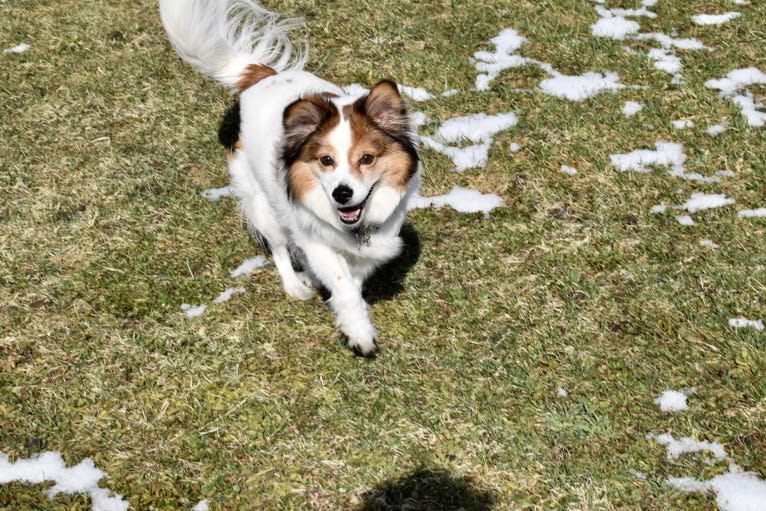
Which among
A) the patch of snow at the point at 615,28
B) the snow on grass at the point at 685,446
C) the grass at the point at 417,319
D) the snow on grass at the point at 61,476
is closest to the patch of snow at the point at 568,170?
the grass at the point at 417,319

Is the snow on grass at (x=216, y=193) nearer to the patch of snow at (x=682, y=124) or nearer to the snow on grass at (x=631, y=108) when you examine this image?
the snow on grass at (x=631, y=108)

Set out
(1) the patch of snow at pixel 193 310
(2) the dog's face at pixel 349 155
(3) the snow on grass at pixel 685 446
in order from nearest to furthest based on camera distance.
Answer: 1. (3) the snow on grass at pixel 685 446
2. (2) the dog's face at pixel 349 155
3. (1) the patch of snow at pixel 193 310

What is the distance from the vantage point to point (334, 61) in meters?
9.43

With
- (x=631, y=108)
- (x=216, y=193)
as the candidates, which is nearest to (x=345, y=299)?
(x=216, y=193)

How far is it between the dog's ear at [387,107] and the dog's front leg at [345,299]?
3.35 ft

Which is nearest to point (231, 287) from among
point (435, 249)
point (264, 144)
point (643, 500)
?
point (264, 144)

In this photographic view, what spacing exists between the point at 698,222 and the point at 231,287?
4138 millimetres

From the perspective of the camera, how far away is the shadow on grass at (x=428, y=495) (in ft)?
14.9

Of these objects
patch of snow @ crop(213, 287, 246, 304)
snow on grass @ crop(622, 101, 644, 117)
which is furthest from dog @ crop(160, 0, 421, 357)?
snow on grass @ crop(622, 101, 644, 117)

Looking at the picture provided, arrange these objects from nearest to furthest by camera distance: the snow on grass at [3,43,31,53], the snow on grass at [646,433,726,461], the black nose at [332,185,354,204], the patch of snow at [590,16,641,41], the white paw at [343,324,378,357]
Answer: the snow on grass at [646,433,726,461], the black nose at [332,185,354,204], the white paw at [343,324,378,357], the patch of snow at [590,16,641,41], the snow on grass at [3,43,31,53]

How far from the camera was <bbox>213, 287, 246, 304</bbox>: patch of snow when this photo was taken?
6.28 metres

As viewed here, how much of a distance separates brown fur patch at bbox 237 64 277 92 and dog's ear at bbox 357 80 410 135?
1705 mm

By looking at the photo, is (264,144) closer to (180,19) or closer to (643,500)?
(180,19)

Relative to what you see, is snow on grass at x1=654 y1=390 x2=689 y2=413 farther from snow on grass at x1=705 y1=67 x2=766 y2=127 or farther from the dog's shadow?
snow on grass at x1=705 y1=67 x2=766 y2=127
